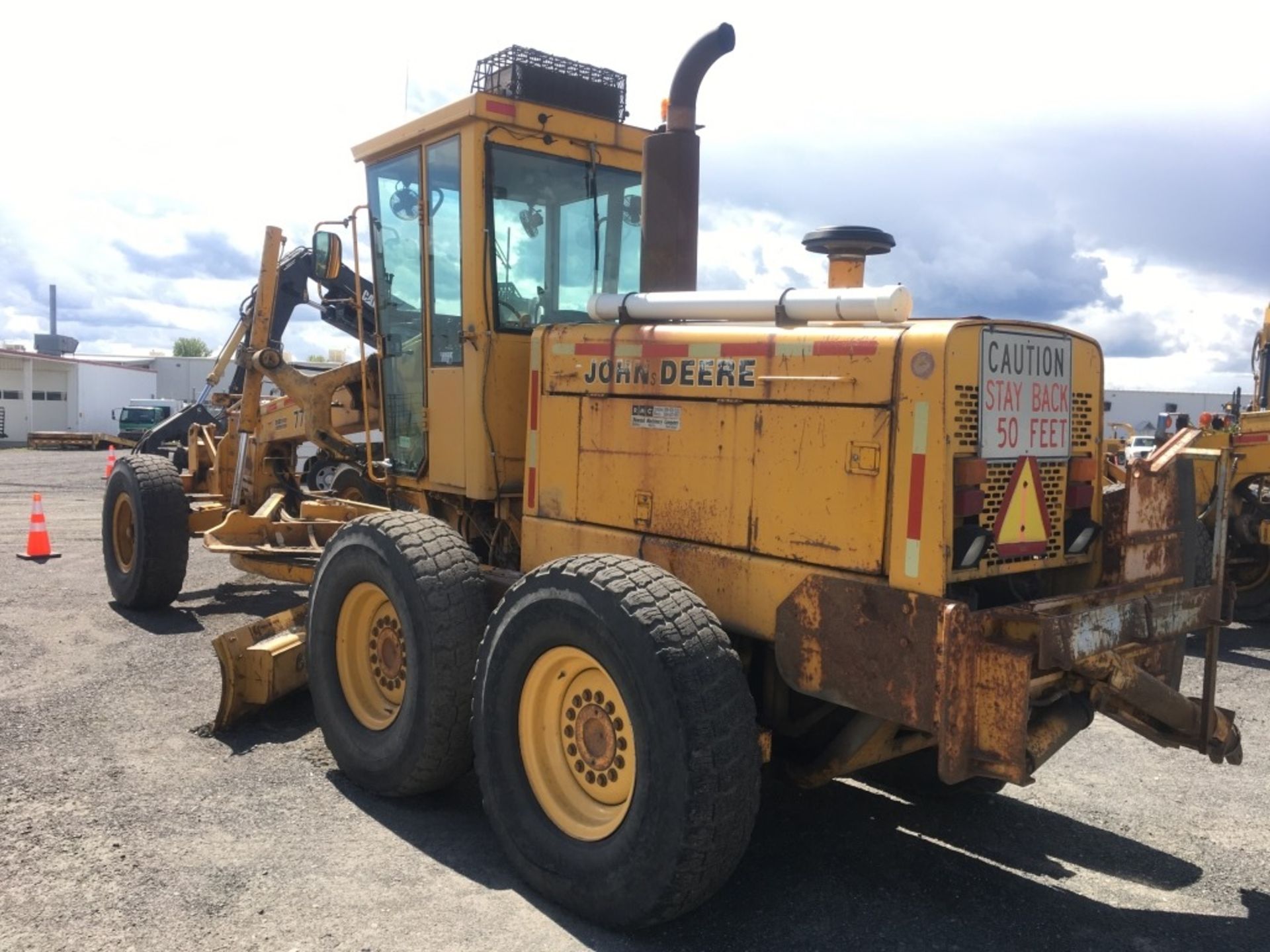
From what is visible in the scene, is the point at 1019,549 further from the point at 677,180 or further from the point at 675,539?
the point at 677,180

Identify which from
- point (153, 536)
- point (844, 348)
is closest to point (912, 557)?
point (844, 348)

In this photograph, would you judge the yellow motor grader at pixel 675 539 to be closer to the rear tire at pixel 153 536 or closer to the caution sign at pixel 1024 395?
the caution sign at pixel 1024 395

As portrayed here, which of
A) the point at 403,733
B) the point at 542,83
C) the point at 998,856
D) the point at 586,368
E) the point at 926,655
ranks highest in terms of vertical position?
the point at 542,83

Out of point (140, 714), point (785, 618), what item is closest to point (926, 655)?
point (785, 618)

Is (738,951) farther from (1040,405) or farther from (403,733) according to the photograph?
(1040,405)

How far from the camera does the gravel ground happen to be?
3615mm

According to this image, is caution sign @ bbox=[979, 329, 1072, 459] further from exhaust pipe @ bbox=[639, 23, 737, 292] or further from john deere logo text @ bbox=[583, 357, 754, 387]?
exhaust pipe @ bbox=[639, 23, 737, 292]

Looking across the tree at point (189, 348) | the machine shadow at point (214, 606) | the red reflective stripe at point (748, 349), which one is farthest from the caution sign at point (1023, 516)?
the tree at point (189, 348)

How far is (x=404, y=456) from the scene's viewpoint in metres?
5.97

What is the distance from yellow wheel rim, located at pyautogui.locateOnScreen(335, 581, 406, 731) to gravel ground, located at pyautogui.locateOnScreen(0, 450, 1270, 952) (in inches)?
13.9

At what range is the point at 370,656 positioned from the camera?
5051mm

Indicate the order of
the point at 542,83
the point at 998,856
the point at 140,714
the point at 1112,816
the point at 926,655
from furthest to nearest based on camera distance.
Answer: the point at 140,714, the point at 542,83, the point at 1112,816, the point at 998,856, the point at 926,655

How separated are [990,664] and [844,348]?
3.74 ft

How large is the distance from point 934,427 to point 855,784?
2368 mm
